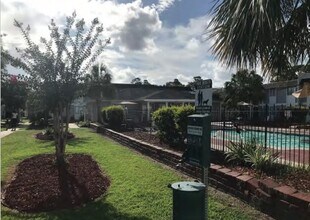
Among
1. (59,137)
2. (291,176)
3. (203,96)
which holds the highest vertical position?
(203,96)

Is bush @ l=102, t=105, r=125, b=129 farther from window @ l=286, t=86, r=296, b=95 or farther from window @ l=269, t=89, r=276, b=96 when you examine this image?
window @ l=269, t=89, r=276, b=96

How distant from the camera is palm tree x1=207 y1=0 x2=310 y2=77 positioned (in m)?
5.52

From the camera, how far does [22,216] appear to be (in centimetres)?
588

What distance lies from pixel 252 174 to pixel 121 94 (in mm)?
35333

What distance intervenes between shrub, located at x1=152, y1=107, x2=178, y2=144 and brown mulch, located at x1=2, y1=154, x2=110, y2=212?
293 centimetres

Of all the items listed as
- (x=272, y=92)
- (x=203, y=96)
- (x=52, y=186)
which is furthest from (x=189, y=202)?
(x=272, y=92)

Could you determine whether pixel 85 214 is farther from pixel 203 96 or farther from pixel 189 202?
pixel 203 96

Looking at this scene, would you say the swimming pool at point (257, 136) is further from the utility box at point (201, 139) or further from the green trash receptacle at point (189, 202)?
the green trash receptacle at point (189, 202)

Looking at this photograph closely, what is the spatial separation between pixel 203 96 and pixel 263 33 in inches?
58.0

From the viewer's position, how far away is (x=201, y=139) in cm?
471

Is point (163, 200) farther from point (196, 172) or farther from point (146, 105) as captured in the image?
point (146, 105)

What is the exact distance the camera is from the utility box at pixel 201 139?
15.4ft

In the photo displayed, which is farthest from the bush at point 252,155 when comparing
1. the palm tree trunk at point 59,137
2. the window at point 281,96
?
the window at point 281,96

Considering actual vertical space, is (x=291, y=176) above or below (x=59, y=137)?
below
